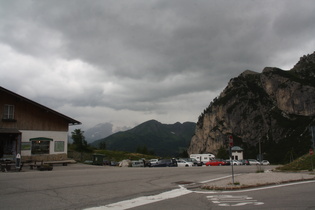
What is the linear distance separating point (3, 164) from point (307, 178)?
20094mm

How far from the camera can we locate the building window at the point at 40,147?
90.1 ft

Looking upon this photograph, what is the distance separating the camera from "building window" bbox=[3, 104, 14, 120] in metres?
26.2

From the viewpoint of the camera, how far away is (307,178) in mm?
15633

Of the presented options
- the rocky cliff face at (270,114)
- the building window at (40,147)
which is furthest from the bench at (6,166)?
the rocky cliff face at (270,114)

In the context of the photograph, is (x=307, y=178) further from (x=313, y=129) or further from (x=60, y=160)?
(x=60, y=160)

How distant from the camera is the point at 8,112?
2642 centimetres

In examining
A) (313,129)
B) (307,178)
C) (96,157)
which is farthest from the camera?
(96,157)

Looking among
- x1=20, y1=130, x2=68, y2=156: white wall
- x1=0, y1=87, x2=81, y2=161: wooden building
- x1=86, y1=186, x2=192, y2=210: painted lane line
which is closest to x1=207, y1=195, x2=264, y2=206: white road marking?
x1=86, y1=186, x2=192, y2=210: painted lane line

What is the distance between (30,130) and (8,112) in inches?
104

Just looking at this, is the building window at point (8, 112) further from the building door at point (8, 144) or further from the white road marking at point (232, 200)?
the white road marking at point (232, 200)

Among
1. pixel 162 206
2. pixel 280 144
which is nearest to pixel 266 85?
pixel 280 144

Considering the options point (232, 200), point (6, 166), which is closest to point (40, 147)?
point (6, 166)

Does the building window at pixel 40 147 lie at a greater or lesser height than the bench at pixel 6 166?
greater

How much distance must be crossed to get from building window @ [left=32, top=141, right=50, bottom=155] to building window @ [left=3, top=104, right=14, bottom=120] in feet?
10.8
